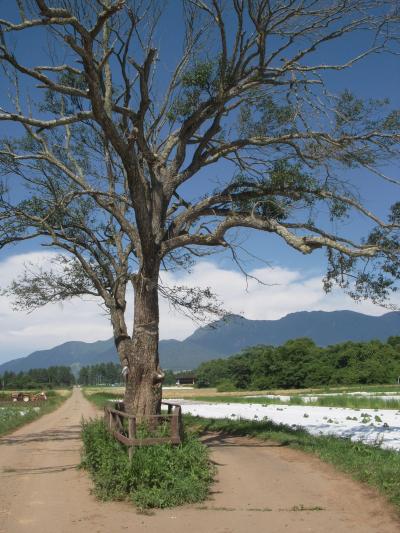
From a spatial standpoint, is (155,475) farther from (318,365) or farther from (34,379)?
(34,379)

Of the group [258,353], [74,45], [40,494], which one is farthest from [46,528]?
[258,353]

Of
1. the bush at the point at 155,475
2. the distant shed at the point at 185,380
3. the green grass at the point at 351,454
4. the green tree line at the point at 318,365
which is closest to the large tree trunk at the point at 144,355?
the bush at the point at 155,475

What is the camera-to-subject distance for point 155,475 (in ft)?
26.3

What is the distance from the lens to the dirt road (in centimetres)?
667

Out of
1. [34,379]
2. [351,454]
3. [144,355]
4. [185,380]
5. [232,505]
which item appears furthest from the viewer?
[34,379]

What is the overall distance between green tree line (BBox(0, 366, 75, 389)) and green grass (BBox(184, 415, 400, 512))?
447 feet

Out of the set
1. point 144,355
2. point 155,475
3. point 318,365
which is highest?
Result: point 318,365

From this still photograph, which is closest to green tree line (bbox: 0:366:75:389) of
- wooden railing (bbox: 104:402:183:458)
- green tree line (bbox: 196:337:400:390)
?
green tree line (bbox: 196:337:400:390)

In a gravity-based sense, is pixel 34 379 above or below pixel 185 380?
above

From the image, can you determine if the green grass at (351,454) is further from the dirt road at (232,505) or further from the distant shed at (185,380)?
the distant shed at (185,380)

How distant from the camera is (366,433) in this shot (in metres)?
16.1

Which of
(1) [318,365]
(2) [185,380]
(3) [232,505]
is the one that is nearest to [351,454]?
(3) [232,505]

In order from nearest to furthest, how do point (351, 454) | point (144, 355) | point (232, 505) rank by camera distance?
1. point (232, 505)
2. point (351, 454)
3. point (144, 355)

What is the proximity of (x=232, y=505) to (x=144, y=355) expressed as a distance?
4.53 m
